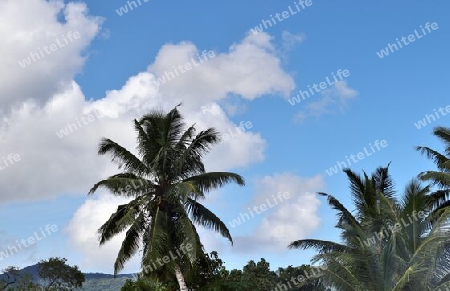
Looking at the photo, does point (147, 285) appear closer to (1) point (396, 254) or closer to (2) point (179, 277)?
(2) point (179, 277)

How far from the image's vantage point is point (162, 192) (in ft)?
96.0

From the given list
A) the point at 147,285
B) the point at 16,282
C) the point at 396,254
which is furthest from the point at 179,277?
the point at 16,282

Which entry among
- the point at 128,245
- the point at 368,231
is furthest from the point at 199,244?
the point at 368,231

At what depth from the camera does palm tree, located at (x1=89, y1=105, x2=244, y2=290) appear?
91.5ft

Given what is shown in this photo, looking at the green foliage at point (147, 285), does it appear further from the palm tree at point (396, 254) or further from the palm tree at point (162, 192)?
the palm tree at point (396, 254)

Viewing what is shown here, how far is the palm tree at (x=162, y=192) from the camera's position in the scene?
2789 cm

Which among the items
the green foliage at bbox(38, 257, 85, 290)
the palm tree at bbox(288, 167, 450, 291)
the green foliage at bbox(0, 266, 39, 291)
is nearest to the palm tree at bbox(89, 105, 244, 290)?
the palm tree at bbox(288, 167, 450, 291)

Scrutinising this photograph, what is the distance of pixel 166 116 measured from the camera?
30797mm

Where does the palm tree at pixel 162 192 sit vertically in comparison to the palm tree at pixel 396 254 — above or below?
above

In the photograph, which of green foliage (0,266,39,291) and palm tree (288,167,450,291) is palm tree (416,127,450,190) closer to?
palm tree (288,167,450,291)

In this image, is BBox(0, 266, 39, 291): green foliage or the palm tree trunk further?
BBox(0, 266, 39, 291): green foliage

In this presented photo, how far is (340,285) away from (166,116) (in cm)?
1382

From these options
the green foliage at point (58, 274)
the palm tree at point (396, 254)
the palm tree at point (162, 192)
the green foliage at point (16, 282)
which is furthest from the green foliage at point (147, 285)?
the green foliage at point (58, 274)

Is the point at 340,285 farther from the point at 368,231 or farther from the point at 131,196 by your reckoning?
the point at 131,196
